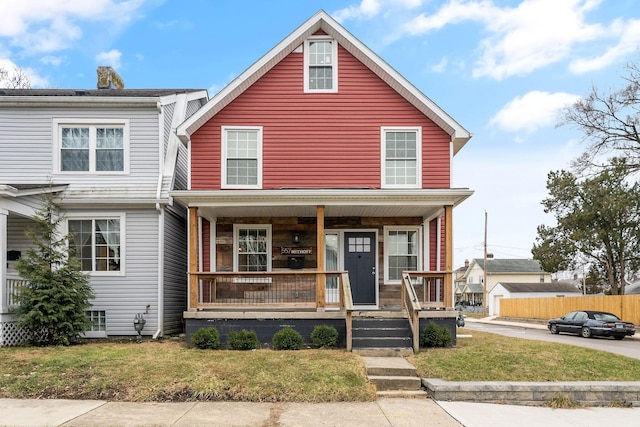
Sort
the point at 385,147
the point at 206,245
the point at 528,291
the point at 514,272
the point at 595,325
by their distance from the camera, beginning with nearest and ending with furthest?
the point at 385,147, the point at 206,245, the point at 595,325, the point at 528,291, the point at 514,272

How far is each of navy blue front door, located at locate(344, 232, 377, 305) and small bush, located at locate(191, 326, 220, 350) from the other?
4145 mm

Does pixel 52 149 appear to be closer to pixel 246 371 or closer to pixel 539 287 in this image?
pixel 246 371

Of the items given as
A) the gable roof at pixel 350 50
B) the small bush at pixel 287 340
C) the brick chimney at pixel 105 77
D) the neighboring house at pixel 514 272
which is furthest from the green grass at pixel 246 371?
the neighboring house at pixel 514 272

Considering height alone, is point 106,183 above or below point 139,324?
above

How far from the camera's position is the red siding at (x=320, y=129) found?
13500 mm

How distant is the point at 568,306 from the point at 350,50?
958 inches

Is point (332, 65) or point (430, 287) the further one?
point (332, 65)

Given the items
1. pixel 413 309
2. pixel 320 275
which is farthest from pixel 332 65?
pixel 413 309

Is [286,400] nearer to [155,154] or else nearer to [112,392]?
[112,392]

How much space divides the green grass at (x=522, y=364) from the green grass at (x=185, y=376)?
5.25ft

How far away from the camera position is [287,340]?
11023 millimetres

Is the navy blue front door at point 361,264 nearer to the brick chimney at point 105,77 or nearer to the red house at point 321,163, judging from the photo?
the red house at point 321,163

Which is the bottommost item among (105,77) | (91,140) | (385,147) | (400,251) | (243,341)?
(243,341)

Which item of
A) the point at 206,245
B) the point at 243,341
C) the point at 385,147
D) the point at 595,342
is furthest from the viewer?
the point at 595,342
